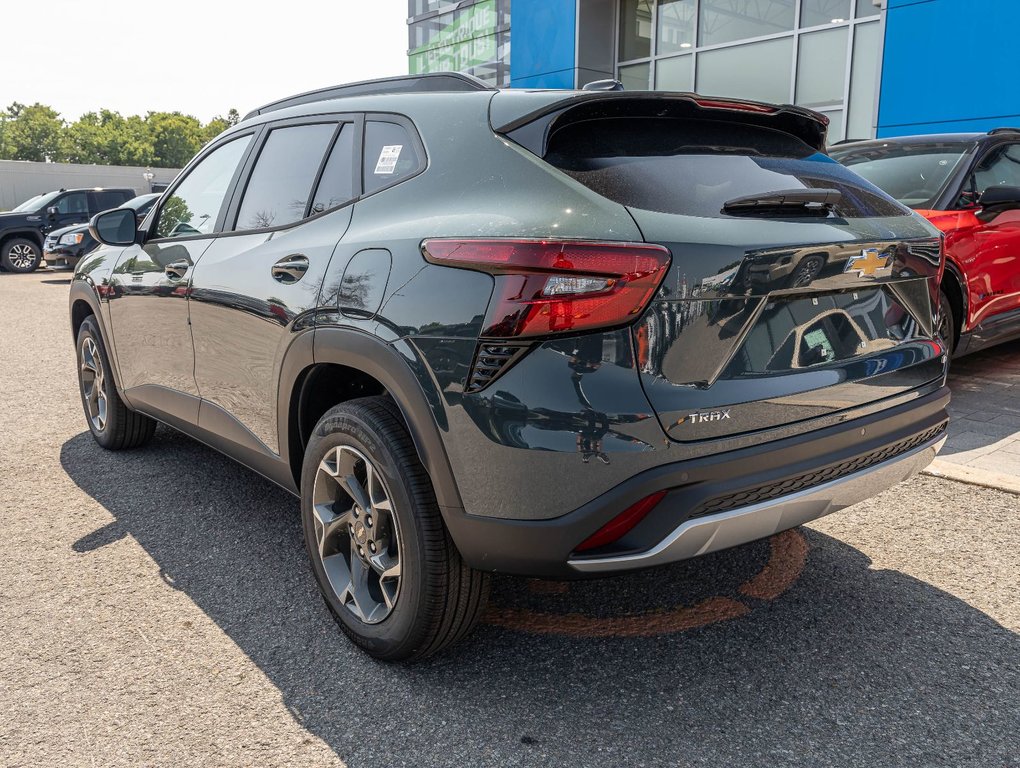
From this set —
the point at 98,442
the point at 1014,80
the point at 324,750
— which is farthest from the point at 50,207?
the point at 324,750

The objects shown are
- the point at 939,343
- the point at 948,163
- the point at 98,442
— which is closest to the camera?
the point at 939,343

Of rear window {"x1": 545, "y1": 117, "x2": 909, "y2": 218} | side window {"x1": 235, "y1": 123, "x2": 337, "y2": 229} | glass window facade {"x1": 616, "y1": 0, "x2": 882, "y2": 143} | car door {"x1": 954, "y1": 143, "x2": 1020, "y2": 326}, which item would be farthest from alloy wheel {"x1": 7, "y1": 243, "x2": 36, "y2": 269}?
rear window {"x1": 545, "y1": 117, "x2": 909, "y2": 218}

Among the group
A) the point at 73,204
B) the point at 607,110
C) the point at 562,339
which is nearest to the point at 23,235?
the point at 73,204

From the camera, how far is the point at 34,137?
116 m

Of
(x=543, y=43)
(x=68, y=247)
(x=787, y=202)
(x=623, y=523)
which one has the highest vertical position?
(x=543, y=43)

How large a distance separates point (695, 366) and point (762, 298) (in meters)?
0.28

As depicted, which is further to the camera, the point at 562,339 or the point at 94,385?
the point at 94,385

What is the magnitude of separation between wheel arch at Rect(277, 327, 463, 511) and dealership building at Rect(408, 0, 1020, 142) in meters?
11.3

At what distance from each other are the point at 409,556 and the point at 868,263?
60.5 inches

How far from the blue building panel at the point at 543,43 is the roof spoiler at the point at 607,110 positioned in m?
15.2

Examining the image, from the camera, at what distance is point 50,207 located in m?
19.8

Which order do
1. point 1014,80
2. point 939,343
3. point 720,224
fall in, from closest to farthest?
point 720,224, point 939,343, point 1014,80

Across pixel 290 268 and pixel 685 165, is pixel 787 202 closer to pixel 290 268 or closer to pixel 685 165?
pixel 685 165

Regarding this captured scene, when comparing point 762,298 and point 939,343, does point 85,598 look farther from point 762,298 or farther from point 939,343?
point 939,343
